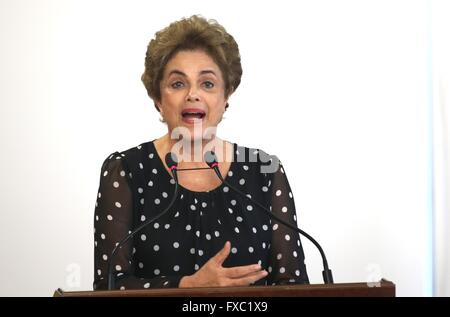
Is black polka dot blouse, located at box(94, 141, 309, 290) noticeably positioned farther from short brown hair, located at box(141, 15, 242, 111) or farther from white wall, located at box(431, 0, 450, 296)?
white wall, located at box(431, 0, 450, 296)

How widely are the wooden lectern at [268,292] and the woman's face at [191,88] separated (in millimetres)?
1060

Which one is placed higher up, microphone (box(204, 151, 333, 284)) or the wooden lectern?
microphone (box(204, 151, 333, 284))

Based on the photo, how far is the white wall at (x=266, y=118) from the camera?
261cm

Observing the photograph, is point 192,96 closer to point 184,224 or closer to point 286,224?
point 184,224

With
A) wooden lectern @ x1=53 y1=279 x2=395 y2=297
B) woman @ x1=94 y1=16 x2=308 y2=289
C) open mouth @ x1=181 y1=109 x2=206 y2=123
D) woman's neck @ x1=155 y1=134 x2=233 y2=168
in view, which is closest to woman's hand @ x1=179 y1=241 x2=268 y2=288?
woman @ x1=94 y1=16 x2=308 y2=289

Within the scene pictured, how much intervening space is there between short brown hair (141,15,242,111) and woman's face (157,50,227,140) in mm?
35

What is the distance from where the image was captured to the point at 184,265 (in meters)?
2.16

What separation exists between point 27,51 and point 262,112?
3.18ft

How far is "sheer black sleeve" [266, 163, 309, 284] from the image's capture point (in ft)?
7.12

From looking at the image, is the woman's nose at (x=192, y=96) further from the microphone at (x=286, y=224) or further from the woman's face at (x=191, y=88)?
the microphone at (x=286, y=224)

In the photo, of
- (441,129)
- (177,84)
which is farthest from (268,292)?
(441,129)

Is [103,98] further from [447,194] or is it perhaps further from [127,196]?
[447,194]

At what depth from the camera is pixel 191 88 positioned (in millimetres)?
2398
